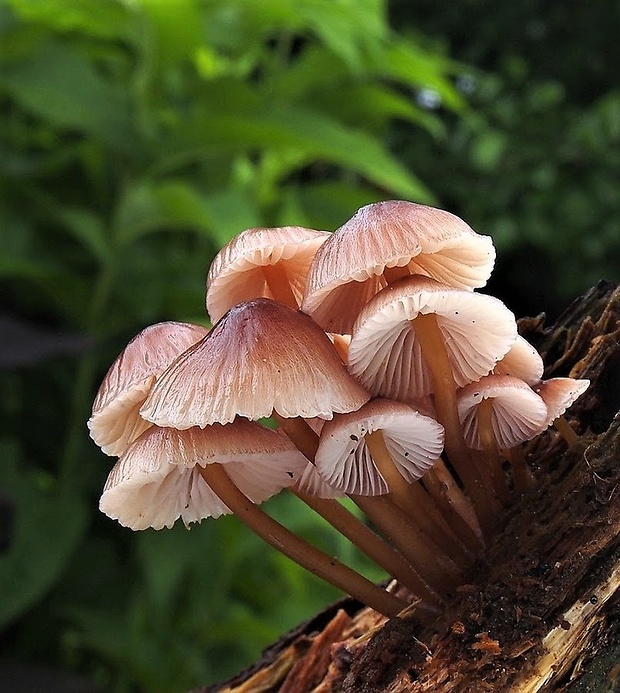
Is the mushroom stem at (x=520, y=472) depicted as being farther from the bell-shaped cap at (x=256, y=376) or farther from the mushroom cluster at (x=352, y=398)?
the bell-shaped cap at (x=256, y=376)

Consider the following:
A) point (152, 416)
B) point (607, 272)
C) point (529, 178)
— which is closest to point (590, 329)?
point (152, 416)

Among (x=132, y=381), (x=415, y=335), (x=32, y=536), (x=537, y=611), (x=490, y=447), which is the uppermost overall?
(x=32, y=536)

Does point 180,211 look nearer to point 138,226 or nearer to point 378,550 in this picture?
point 138,226

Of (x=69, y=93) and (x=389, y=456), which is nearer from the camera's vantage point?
(x=389, y=456)

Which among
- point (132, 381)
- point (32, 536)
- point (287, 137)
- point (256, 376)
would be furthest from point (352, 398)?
point (32, 536)

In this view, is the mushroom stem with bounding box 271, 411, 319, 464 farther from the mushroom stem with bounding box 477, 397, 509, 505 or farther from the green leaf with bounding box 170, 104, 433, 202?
the green leaf with bounding box 170, 104, 433, 202

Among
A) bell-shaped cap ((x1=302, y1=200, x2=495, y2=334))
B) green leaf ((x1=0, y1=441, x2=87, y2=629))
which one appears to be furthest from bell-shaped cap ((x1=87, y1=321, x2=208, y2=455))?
green leaf ((x1=0, y1=441, x2=87, y2=629))

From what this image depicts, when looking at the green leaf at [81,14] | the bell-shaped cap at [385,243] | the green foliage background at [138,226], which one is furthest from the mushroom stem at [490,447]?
the green leaf at [81,14]

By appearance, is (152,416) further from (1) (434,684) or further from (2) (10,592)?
(2) (10,592)

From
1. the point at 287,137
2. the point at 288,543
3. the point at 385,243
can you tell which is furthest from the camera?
the point at 287,137
